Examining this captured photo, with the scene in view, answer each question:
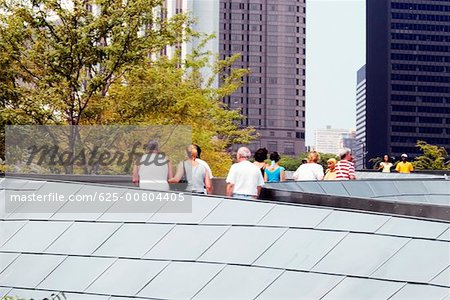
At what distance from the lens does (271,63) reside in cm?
17850

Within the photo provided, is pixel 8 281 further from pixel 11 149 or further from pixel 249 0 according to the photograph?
pixel 249 0

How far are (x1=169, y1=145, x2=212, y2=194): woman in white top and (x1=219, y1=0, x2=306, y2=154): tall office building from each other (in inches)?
6144

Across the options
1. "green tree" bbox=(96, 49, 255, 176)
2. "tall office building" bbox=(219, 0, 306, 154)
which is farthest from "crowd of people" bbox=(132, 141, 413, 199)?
"tall office building" bbox=(219, 0, 306, 154)

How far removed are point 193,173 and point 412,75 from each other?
145m

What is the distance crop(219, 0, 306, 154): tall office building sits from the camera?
173 m

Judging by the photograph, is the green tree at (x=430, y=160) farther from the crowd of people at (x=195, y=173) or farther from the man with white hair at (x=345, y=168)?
the crowd of people at (x=195, y=173)

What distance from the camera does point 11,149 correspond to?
88.3 feet

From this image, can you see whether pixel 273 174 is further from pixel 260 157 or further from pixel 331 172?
pixel 260 157

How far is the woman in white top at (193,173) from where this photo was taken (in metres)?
13.5

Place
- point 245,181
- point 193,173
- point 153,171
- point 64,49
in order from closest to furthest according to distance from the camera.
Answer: point 245,181 < point 153,171 < point 193,173 < point 64,49

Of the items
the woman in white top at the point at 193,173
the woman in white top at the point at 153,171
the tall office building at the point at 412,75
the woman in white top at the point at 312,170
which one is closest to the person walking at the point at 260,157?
the woman in white top at the point at 193,173

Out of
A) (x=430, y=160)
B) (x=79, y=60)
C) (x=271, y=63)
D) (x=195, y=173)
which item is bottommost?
(x=430, y=160)

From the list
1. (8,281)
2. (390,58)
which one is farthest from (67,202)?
(390,58)

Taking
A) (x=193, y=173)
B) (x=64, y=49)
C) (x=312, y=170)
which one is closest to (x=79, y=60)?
(x=64, y=49)
